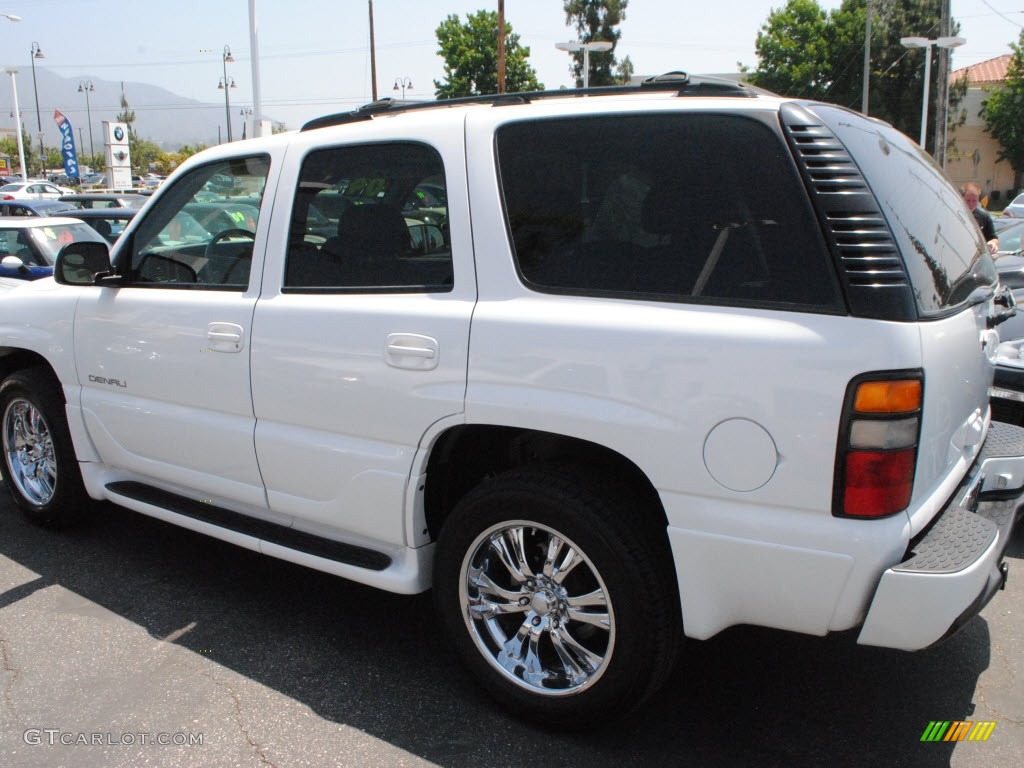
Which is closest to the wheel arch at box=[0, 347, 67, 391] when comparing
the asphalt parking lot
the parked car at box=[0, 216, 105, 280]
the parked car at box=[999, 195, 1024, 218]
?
the asphalt parking lot

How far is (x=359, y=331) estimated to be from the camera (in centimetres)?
299

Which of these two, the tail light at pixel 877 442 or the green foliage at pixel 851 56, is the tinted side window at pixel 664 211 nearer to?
the tail light at pixel 877 442

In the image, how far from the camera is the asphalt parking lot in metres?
2.78

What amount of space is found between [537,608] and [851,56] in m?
54.8

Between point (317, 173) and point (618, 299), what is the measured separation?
4.63 ft

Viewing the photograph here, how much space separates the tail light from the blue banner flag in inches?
1475

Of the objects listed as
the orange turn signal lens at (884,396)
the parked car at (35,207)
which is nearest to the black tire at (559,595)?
the orange turn signal lens at (884,396)

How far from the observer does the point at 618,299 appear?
255cm

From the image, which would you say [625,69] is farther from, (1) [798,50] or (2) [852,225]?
(2) [852,225]

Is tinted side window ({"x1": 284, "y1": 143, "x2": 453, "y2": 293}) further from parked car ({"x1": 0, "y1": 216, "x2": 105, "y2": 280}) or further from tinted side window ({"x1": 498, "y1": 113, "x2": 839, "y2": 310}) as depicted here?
parked car ({"x1": 0, "y1": 216, "x2": 105, "y2": 280})

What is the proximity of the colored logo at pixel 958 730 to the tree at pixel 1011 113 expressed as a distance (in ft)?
191

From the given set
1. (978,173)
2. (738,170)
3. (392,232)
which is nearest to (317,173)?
(392,232)

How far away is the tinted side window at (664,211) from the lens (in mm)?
2314

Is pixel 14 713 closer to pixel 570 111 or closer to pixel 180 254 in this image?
pixel 180 254
